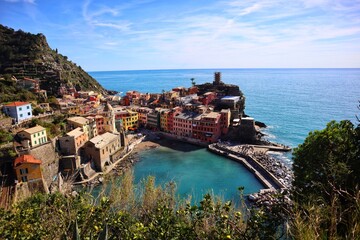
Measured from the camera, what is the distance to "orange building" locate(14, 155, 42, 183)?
20.0 m

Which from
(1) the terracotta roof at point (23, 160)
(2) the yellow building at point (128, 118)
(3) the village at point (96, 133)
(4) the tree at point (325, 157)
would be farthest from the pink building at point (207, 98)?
(1) the terracotta roof at point (23, 160)

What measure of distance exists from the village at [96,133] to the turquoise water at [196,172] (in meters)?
3.99

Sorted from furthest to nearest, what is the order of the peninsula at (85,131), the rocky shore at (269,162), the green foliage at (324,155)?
the rocky shore at (269,162)
the peninsula at (85,131)
the green foliage at (324,155)

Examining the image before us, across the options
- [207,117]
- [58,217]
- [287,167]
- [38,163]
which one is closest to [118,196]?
[58,217]

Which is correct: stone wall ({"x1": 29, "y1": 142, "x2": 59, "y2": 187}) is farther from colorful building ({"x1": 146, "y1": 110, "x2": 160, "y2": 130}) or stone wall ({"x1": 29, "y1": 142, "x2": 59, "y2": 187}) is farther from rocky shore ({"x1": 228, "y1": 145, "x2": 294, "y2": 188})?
rocky shore ({"x1": 228, "y1": 145, "x2": 294, "y2": 188})

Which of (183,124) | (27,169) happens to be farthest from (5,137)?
(183,124)

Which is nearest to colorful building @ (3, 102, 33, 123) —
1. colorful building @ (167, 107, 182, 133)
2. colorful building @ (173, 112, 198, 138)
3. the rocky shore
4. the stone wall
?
the stone wall

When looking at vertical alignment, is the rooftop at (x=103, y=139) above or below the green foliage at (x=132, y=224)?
below

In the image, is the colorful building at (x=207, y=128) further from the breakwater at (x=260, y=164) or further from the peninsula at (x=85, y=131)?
the breakwater at (x=260, y=164)

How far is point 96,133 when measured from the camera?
3362 cm

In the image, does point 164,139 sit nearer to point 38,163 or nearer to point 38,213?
point 38,163

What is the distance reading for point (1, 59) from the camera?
189ft

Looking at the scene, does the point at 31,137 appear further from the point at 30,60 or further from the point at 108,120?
the point at 30,60

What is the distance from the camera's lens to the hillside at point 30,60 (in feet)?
177
